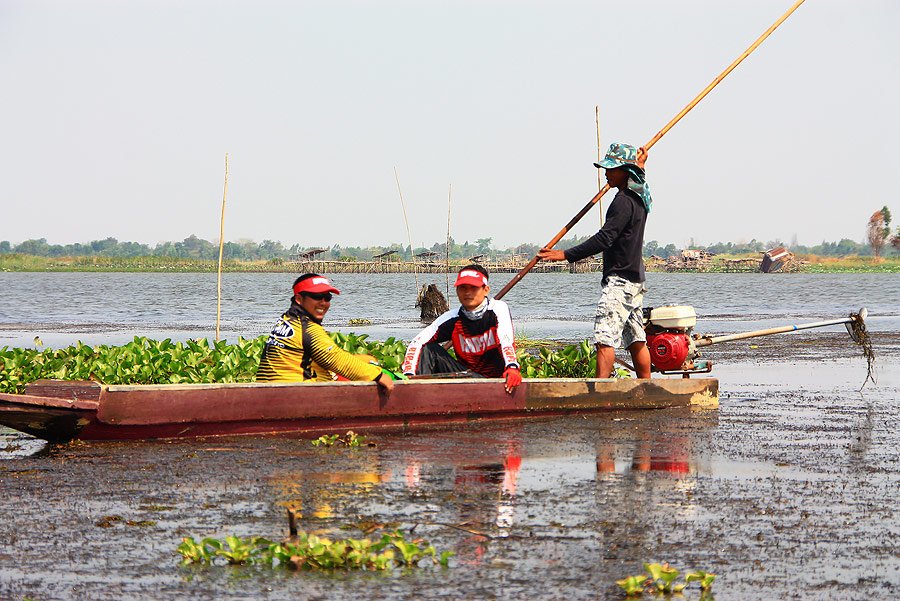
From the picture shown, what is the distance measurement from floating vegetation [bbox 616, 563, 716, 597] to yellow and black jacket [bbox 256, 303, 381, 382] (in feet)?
15.0

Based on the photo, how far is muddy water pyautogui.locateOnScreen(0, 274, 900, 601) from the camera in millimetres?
4969

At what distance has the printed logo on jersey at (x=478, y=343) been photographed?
10.1 m

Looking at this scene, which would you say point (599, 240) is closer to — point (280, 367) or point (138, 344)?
point (280, 367)

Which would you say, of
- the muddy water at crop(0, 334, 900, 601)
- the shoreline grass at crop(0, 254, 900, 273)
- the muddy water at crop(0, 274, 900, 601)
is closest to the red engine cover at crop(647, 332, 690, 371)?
the muddy water at crop(0, 274, 900, 601)

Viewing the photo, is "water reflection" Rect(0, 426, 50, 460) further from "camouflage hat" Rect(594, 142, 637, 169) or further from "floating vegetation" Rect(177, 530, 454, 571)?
"camouflage hat" Rect(594, 142, 637, 169)

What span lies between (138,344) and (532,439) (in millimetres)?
5101

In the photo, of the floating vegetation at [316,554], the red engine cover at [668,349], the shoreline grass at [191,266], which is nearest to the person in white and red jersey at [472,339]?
the red engine cover at [668,349]

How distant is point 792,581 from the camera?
4992mm

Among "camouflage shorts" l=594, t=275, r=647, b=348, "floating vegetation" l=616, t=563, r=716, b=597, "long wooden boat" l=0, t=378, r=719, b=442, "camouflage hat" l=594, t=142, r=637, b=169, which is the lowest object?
"floating vegetation" l=616, t=563, r=716, b=597

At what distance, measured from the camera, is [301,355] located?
9.21 m

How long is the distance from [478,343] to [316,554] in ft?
17.0

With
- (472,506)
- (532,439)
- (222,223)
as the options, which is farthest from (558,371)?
(472,506)

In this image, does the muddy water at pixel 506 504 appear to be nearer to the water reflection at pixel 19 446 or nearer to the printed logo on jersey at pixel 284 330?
the water reflection at pixel 19 446

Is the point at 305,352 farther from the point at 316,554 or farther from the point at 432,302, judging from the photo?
the point at 432,302
